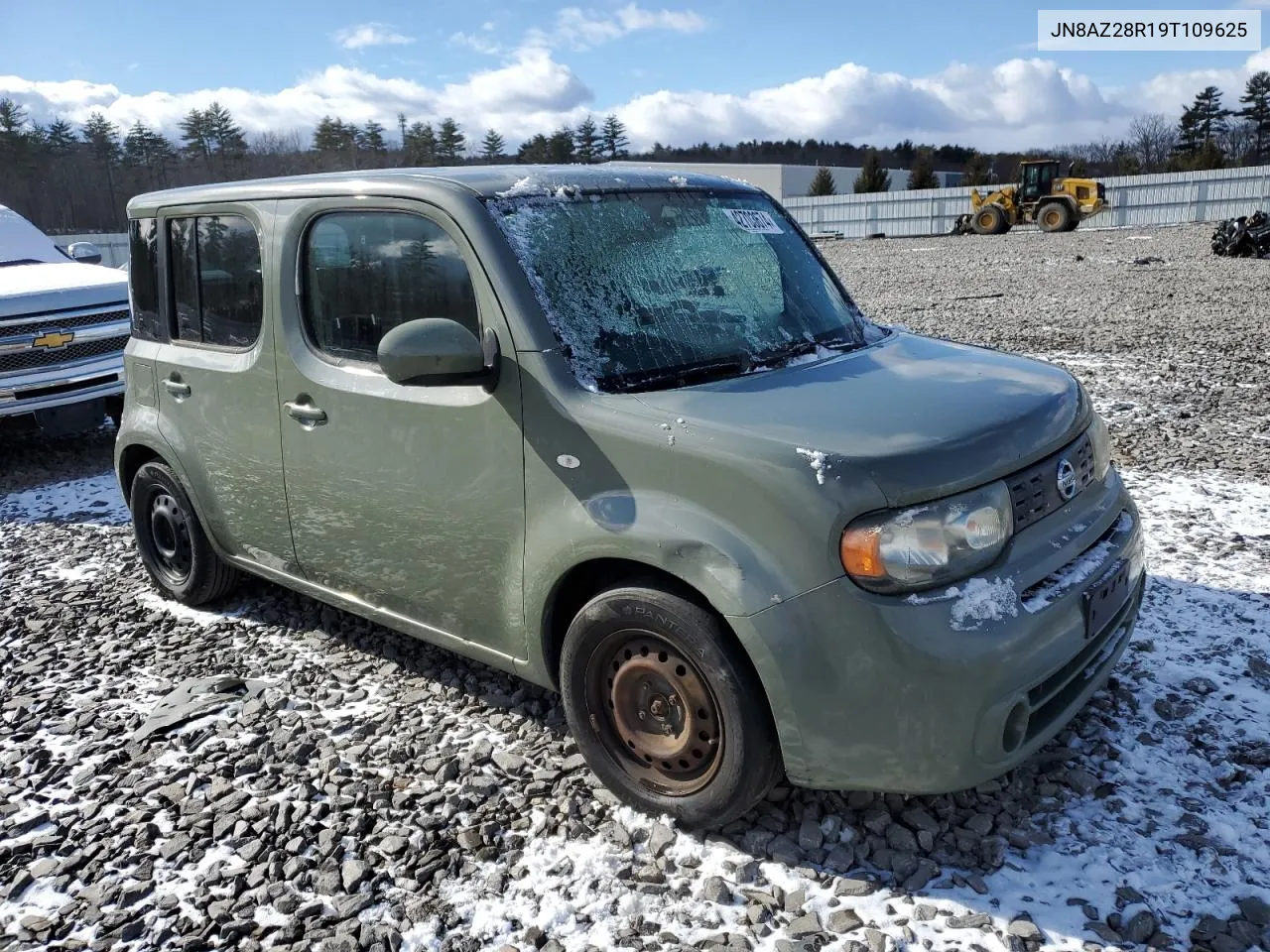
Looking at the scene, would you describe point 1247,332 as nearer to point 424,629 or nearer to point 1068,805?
point 1068,805

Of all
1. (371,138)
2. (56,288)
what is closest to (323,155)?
(371,138)

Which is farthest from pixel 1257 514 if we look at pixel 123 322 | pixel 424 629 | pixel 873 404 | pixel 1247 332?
pixel 123 322

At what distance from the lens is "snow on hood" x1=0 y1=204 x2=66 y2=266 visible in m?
9.10

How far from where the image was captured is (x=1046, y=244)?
26.2m

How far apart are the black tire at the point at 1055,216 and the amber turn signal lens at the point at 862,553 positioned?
32.7 metres

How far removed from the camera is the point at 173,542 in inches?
188

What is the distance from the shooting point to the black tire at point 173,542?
4.54 meters

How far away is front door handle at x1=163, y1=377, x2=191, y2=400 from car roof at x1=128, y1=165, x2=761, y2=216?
82 centimetres

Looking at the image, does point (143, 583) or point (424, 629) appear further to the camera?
point (143, 583)

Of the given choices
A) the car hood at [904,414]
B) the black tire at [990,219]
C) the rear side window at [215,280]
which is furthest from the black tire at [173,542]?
the black tire at [990,219]

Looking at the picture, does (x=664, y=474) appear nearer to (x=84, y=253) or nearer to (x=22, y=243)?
(x=84, y=253)

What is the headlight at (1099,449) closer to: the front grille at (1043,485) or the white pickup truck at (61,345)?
the front grille at (1043,485)

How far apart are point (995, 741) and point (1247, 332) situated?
10.7 metres

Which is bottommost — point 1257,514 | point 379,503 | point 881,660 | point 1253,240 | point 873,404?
point 1257,514
